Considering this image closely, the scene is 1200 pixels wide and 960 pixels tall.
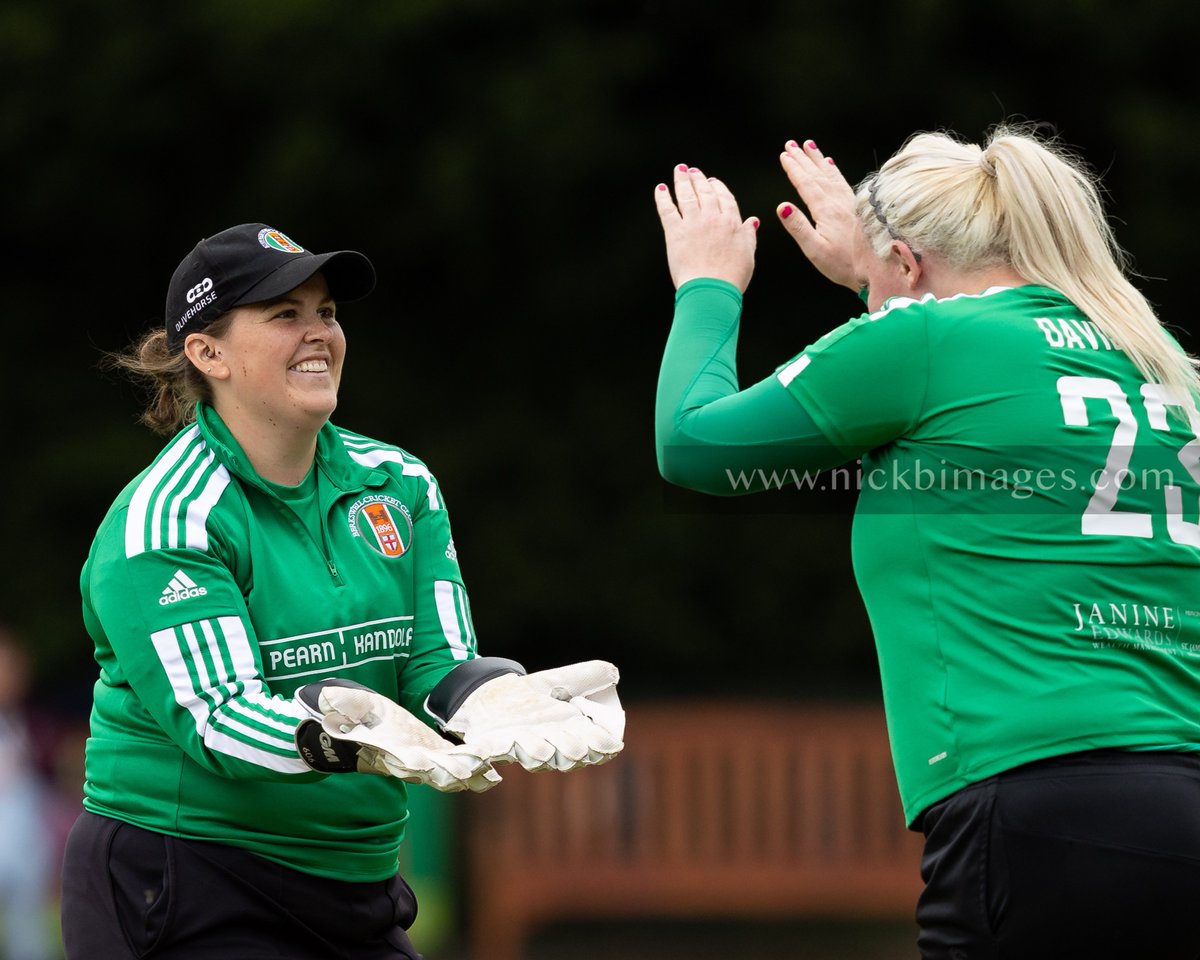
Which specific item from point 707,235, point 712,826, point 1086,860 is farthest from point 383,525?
point 712,826

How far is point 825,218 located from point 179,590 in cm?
139

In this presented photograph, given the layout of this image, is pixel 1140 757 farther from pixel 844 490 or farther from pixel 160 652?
pixel 844 490

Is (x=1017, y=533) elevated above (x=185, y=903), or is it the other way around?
(x=1017, y=533)

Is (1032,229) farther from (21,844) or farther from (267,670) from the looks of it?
(21,844)

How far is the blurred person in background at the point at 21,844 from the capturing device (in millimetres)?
8078

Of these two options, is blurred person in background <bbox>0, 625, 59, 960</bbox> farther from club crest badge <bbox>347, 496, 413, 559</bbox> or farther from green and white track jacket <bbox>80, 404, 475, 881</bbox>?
club crest badge <bbox>347, 496, 413, 559</bbox>

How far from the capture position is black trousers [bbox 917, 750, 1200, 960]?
8.70 feet

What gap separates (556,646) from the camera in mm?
9984

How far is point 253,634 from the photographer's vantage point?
3.04m

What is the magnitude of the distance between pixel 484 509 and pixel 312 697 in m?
6.95

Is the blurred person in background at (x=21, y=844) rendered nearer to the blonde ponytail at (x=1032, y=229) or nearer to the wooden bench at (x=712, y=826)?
the wooden bench at (x=712, y=826)

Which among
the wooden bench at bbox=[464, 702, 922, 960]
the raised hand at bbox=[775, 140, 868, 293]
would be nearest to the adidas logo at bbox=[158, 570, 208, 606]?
the raised hand at bbox=[775, 140, 868, 293]

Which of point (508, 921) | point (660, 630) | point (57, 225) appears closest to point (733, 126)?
point (660, 630)

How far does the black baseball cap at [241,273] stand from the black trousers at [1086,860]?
1512 millimetres
